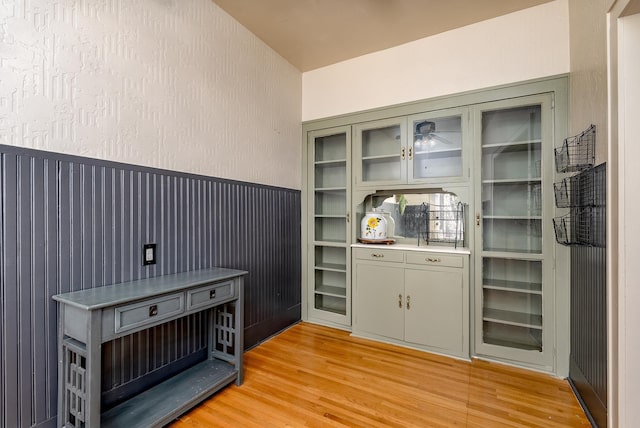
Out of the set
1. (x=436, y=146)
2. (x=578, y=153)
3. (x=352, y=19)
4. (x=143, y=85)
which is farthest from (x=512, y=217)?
(x=143, y=85)

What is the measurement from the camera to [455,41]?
8.89 feet

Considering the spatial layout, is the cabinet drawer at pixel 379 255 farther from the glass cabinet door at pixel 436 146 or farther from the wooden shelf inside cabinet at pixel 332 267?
the glass cabinet door at pixel 436 146

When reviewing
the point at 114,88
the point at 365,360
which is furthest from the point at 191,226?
the point at 365,360

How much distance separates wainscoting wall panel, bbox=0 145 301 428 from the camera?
1402 millimetres

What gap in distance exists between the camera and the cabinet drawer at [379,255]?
2.81 m

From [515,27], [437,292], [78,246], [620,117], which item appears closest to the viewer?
[620,117]

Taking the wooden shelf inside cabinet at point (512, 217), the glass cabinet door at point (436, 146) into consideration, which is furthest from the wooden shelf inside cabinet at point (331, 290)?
the wooden shelf inside cabinet at point (512, 217)

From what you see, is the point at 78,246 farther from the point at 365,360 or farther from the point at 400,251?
the point at 400,251

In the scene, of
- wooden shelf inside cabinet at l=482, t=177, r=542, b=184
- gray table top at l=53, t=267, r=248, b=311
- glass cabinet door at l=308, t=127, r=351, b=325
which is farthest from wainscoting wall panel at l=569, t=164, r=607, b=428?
gray table top at l=53, t=267, r=248, b=311

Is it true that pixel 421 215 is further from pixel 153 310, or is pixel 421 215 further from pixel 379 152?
pixel 153 310

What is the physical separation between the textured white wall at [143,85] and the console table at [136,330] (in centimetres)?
80

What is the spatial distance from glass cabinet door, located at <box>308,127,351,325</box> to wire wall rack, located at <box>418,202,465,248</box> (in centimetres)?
83

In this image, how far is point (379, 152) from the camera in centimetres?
320

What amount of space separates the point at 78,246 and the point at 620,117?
2.79 m
